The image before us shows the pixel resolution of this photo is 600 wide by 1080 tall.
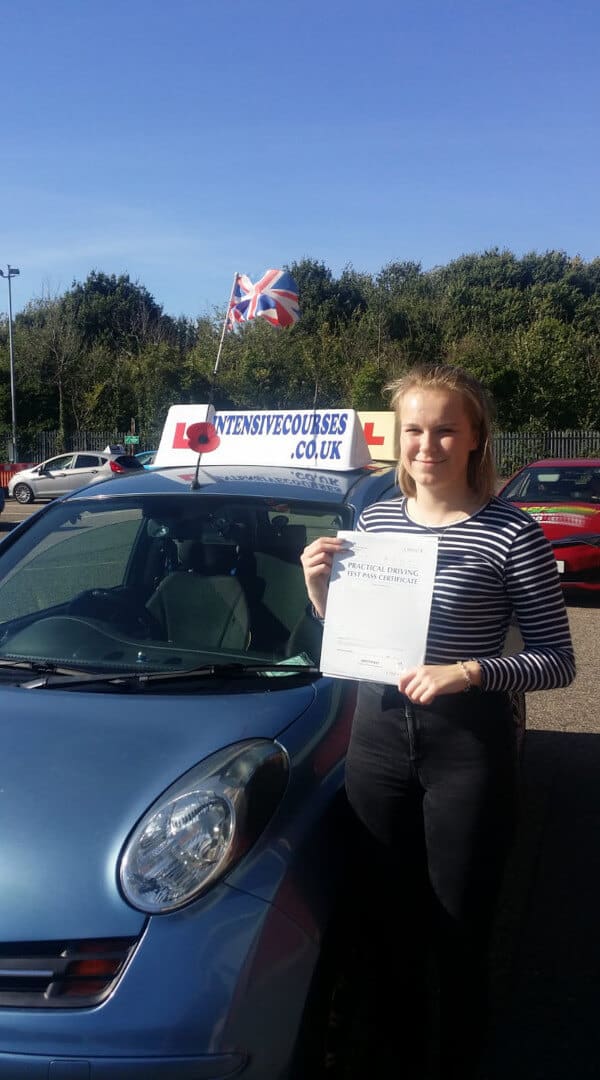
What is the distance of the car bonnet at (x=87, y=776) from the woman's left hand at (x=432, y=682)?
1.53 ft

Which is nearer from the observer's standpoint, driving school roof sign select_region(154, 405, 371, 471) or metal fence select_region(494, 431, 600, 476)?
driving school roof sign select_region(154, 405, 371, 471)

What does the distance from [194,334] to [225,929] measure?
189 feet

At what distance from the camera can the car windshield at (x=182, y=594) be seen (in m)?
3.24

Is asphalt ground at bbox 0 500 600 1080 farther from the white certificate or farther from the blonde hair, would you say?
the blonde hair

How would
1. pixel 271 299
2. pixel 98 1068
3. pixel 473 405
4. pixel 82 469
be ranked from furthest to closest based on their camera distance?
1. pixel 82 469
2. pixel 271 299
3. pixel 473 405
4. pixel 98 1068

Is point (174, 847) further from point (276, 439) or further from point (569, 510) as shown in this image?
point (569, 510)

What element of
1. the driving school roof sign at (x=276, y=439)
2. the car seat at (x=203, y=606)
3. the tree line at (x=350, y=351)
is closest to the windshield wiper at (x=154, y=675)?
the car seat at (x=203, y=606)

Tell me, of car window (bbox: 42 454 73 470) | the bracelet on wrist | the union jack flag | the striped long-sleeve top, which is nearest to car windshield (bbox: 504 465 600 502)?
the union jack flag

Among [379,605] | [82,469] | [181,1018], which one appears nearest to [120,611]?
[379,605]

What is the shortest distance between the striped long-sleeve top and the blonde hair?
0.37ft

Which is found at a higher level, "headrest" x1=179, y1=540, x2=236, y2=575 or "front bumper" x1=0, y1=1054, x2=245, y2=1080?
"headrest" x1=179, y1=540, x2=236, y2=575

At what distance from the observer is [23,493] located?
29.9m

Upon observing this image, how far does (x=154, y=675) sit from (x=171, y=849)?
0.80 m

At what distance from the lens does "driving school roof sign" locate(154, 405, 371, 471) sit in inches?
163
